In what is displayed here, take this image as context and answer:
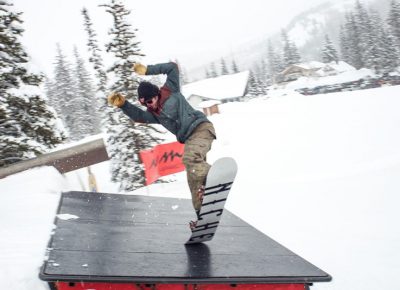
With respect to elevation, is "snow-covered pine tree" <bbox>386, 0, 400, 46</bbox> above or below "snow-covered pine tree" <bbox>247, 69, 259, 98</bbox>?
above

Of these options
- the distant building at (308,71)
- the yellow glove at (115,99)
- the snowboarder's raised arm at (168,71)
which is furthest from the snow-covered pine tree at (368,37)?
the yellow glove at (115,99)

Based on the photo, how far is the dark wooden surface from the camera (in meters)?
3.20

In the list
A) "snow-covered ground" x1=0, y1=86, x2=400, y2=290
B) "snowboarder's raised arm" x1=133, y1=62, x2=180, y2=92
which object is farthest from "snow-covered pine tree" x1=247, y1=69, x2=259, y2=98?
"snowboarder's raised arm" x1=133, y1=62, x2=180, y2=92

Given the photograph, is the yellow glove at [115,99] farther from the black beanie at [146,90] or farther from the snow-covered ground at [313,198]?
the snow-covered ground at [313,198]

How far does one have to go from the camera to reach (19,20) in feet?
36.7

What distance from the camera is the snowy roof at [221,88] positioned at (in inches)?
2516

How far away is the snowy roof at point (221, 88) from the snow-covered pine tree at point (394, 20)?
27312 mm

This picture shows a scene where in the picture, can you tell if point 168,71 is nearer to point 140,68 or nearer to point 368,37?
point 140,68

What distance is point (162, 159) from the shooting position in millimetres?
13547

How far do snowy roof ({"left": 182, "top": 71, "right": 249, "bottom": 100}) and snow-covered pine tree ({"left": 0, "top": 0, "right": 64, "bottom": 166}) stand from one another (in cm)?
5123

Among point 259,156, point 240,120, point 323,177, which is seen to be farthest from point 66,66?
point 323,177

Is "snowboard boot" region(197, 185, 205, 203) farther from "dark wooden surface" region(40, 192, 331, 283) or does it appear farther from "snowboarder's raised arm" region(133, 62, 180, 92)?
"snowboarder's raised arm" region(133, 62, 180, 92)

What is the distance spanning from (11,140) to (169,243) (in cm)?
782

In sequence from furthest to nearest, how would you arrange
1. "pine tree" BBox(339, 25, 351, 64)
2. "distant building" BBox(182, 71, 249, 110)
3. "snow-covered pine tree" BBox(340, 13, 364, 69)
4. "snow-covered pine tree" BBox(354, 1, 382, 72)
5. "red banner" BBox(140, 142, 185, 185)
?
"pine tree" BBox(339, 25, 351, 64)
"snow-covered pine tree" BBox(340, 13, 364, 69)
"distant building" BBox(182, 71, 249, 110)
"snow-covered pine tree" BBox(354, 1, 382, 72)
"red banner" BBox(140, 142, 185, 185)
